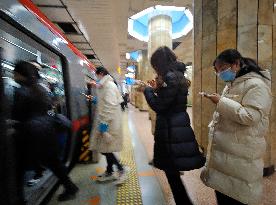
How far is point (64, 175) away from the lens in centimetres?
260

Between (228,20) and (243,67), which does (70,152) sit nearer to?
(243,67)

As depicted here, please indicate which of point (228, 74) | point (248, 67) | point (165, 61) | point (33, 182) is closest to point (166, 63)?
point (165, 61)

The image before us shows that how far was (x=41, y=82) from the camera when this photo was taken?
8.14 ft

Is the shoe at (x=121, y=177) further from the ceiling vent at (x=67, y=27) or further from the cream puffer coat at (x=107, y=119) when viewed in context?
the ceiling vent at (x=67, y=27)

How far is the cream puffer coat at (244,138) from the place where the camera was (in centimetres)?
153

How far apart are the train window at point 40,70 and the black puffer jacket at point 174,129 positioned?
1.15m

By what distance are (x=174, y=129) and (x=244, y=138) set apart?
525 mm

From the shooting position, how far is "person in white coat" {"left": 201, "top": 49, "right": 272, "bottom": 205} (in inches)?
60.6

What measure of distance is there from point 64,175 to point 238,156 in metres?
1.86

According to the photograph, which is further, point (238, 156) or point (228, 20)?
point (228, 20)

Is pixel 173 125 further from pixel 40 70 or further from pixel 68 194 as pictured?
pixel 40 70

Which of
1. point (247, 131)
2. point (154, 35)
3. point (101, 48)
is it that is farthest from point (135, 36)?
point (247, 131)

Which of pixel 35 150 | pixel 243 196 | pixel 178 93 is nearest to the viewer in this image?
pixel 243 196

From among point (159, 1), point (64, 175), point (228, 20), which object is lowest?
point (64, 175)
